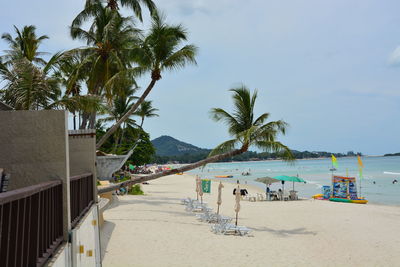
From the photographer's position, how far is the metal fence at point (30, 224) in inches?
Result: 70.2

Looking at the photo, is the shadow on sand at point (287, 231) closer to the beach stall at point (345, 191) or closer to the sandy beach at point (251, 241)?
the sandy beach at point (251, 241)

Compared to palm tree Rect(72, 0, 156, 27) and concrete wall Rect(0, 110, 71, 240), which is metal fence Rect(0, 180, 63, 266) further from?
palm tree Rect(72, 0, 156, 27)

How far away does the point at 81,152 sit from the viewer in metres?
6.14

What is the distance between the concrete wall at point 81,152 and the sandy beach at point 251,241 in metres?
2.19

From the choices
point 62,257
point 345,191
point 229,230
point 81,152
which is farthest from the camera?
point 345,191

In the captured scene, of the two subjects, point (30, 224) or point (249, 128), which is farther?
point (249, 128)

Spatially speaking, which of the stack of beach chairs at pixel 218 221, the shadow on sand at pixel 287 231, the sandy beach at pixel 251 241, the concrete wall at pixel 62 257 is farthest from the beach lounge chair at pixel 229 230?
the concrete wall at pixel 62 257

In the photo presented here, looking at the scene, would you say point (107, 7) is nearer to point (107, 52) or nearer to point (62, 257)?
point (107, 52)

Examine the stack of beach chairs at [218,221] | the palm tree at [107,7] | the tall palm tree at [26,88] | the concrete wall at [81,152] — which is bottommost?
the stack of beach chairs at [218,221]

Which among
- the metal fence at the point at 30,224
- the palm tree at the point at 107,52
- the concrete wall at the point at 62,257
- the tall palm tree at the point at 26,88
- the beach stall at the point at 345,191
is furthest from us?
the beach stall at the point at 345,191

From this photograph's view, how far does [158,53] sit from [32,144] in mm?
10133

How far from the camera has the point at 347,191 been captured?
21781 millimetres

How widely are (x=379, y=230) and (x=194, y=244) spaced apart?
7296mm

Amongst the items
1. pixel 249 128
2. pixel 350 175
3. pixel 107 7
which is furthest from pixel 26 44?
pixel 350 175
